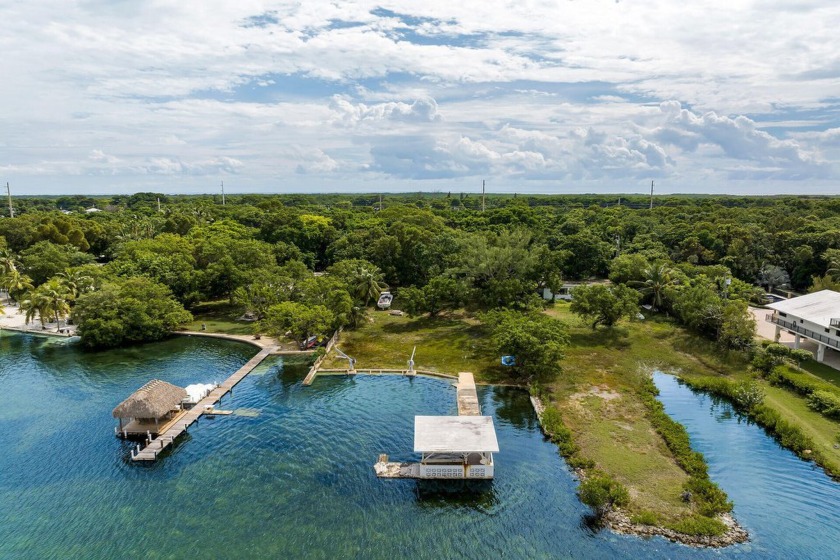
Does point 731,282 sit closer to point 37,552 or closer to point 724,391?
point 724,391

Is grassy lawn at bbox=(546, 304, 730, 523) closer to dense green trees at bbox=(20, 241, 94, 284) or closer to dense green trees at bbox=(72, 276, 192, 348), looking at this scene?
dense green trees at bbox=(72, 276, 192, 348)

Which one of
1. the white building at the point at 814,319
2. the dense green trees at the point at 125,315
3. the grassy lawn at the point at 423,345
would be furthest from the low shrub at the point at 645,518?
the dense green trees at the point at 125,315

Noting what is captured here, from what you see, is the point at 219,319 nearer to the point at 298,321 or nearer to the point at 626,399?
the point at 298,321

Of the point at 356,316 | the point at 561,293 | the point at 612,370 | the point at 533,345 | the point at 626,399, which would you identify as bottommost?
the point at 626,399

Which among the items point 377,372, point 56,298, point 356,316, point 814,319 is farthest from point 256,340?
point 814,319

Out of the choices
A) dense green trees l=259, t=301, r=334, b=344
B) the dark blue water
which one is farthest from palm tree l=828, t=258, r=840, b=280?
dense green trees l=259, t=301, r=334, b=344

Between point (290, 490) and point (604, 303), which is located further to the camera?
point (604, 303)

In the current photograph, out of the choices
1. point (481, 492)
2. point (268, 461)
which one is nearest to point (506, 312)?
point (481, 492)
